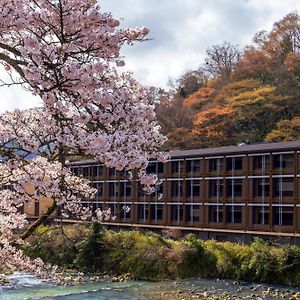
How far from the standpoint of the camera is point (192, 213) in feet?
120

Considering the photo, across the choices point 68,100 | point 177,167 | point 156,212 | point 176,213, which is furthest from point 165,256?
point 68,100

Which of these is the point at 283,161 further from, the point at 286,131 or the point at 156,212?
Result: the point at 156,212

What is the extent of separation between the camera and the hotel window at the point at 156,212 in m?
38.9

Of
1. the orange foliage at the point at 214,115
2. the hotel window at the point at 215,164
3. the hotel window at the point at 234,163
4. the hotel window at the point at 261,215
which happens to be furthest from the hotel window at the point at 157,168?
the orange foliage at the point at 214,115

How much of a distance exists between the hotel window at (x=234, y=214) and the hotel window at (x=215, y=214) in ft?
2.03

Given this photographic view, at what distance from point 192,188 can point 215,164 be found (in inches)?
106

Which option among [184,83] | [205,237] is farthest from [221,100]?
[205,237]

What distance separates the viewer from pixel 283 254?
2586cm

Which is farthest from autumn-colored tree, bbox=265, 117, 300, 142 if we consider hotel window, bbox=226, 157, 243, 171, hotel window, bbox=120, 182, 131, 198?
hotel window, bbox=120, 182, 131, 198

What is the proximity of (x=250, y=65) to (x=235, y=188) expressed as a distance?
883 inches

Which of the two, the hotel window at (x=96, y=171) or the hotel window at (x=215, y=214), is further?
the hotel window at (x=96, y=171)

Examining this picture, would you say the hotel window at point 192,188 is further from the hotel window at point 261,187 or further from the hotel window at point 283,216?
the hotel window at point 283,216

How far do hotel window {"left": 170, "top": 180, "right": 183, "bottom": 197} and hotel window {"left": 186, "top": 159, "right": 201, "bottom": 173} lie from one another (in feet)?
4.19

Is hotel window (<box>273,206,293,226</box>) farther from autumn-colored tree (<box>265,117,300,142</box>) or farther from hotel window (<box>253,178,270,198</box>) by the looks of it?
autumn-colored tree (<box>265,117,300,142</box>)
